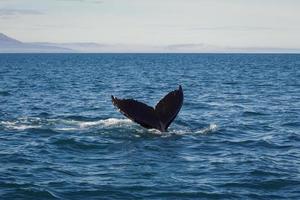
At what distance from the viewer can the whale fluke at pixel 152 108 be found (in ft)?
64.7

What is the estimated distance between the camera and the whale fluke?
19.7 metres

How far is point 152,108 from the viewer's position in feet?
65.3

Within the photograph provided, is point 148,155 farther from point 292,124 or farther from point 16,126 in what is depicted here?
point 292,124

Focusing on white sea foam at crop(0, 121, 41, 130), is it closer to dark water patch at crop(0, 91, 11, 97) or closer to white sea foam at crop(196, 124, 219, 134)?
white sea foam at crop(196, 124, 219, 134)

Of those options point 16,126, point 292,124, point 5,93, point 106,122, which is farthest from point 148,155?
point 5,93

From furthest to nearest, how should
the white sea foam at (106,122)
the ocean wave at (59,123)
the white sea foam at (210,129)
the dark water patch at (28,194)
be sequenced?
the white sea foam at (106,122) → the ocean wave at (59,123) → the white sea foam at (210,129) → the dark water patch at (28,194)

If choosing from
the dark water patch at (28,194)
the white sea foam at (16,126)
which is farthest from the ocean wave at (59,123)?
the dark water patch at (28,194)

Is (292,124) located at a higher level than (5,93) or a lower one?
higher

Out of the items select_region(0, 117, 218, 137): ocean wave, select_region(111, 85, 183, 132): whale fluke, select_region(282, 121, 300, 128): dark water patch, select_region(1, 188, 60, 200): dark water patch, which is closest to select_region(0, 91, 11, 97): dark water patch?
select_region(0, 117, 218, 137): ocean wave

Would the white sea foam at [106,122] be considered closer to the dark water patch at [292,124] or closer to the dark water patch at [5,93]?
the dark water patch at [292,124]

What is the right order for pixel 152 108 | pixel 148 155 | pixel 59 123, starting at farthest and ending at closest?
pixel 59 123 < pixel 152 108 < pixel 148 155

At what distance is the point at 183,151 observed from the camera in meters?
18.1

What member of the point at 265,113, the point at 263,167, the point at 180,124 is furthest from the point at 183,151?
the point at 265,113

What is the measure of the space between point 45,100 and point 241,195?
963 inches
